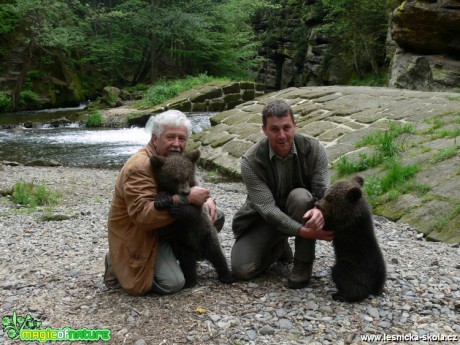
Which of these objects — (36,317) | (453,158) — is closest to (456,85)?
(453,158)

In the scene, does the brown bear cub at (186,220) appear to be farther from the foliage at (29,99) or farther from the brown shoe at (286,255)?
the foliage at (29,99)

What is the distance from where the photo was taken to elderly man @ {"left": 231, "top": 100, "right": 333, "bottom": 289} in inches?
166

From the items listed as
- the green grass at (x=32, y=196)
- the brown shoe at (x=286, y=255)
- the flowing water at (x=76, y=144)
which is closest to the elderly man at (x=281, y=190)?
the brown shoe at (x=286, y=255)

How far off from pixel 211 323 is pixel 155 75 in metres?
30.9

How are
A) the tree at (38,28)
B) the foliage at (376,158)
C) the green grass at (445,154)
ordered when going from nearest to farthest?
1. the green grass at (445,154)
2. the foliage at (376,158)
3. the tree at (38,28)

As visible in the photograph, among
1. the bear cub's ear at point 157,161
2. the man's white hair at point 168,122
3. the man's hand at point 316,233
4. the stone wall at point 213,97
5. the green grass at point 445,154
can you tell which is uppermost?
the man's white hair at point 168,122

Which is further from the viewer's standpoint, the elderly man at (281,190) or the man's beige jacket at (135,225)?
the elderly man at (281,190)

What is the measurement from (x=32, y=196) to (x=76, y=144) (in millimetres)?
8779

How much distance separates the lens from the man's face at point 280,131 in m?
4.21

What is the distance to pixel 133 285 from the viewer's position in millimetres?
4254

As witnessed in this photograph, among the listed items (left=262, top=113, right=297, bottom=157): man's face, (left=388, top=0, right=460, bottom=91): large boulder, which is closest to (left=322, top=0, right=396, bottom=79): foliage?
(left=388, top=0, right=460, bottom=91): large boulder

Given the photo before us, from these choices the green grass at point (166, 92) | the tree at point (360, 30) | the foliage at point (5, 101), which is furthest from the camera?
the tree at point (360, 30)

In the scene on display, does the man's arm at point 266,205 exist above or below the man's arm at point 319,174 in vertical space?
below

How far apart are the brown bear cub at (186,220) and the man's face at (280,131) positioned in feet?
2.30
